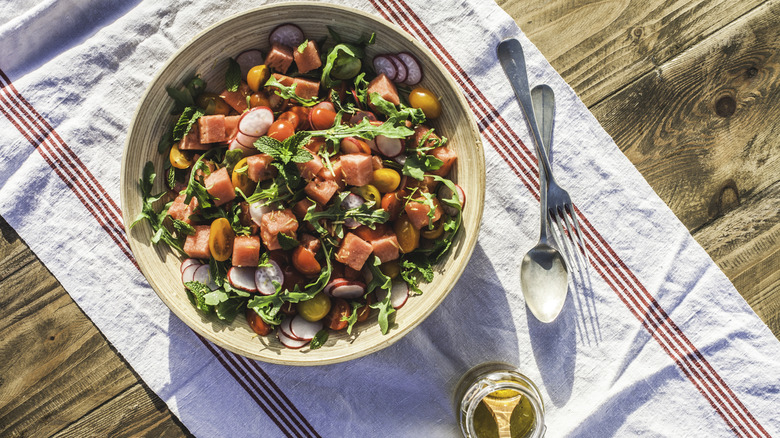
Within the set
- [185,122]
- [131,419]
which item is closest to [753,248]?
[185,122]

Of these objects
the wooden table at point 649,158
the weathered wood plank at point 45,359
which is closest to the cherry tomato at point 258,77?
the wooden table at point 649,158

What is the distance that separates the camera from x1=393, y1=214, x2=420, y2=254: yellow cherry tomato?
1750mm

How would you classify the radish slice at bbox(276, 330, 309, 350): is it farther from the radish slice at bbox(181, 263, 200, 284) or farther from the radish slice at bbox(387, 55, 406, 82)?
the radish slice at bbox(387, 55, 406, 82)

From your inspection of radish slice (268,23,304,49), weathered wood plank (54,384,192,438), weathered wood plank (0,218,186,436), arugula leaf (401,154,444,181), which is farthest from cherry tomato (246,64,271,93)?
weathered wood plank (54,384,192,438)

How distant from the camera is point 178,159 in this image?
1806 mm

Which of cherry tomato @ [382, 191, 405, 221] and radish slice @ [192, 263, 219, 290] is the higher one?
radish slice @ [192, 263, 219, 290]

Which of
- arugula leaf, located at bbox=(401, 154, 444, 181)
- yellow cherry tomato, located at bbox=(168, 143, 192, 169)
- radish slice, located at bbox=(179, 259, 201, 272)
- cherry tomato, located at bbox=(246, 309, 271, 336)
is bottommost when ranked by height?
cherry tomato, located at bbox=(246, 309, 271, 336)

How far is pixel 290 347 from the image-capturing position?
5.91ft

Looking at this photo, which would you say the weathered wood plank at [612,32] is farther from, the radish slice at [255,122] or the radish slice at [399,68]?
the radish slice at [255,122]

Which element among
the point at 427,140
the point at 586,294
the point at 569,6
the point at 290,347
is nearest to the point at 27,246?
the point at 290,347

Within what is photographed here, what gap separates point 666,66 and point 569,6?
1.67ft

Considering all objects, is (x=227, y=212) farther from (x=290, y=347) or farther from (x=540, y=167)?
(x=540, y=167)

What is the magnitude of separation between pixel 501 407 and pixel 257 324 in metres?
1.01

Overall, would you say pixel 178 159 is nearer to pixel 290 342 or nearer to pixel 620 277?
pixel 290 342
